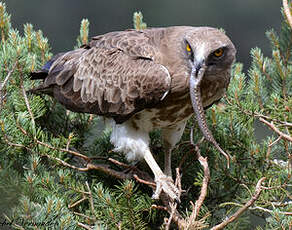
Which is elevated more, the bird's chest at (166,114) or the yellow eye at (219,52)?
the yellow eye at (219,52)

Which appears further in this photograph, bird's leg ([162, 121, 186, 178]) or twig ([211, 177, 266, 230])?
bird's leg ([162, 121, 186, 178])

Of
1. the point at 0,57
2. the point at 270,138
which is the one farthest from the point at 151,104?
the point at 0,57

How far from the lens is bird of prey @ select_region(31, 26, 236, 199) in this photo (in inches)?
83.0

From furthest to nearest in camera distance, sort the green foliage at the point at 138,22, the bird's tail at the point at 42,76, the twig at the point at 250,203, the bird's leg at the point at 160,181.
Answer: the green foliage at the point at 138,22
the bird's tail at the point at 42,76
the bird's leg at the point at 160,181
the twig at the point at 250,203

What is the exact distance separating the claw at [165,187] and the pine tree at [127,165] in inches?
1.8

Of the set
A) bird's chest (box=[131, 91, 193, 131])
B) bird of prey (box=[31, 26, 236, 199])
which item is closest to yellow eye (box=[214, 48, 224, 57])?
bird of prey (box=[31, 26, 236, 199])

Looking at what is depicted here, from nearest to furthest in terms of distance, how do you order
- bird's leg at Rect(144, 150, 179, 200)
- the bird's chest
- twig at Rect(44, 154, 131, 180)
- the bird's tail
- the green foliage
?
twig at Rect(44, 154, 131, 180)
bird's leg at Rect(144, 150, 179, 200)
the bird's chest
the bird's tail
the green foliage

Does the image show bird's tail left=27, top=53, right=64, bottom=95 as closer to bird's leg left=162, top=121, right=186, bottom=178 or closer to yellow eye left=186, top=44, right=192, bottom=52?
bird's leg left=162, top=121, right=186, bottom=178

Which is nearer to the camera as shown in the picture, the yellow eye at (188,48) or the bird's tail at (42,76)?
the yellow eye at (188,48)

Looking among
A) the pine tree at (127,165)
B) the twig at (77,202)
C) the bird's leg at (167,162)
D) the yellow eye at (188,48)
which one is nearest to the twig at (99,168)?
the pine tree at (127,165)

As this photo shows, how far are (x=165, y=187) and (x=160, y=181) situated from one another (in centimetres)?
4

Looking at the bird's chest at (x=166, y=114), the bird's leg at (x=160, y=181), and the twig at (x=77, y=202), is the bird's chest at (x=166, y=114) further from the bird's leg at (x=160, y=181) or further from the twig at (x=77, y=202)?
the twig at (x=77, y=202)

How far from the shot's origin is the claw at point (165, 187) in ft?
6.75

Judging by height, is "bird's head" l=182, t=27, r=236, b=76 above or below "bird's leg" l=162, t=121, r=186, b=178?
above
